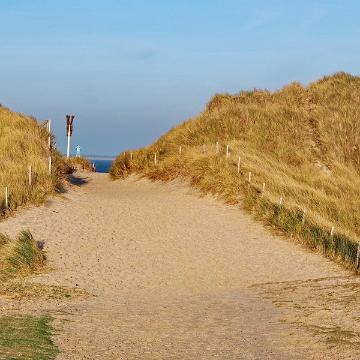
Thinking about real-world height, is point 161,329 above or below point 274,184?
below

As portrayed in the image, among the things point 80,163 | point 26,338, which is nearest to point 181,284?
point 26,338

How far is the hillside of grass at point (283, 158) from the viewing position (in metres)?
24.2

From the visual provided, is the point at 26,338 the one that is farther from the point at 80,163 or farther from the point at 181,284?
the point at 80,163

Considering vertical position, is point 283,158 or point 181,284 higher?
point 283,158

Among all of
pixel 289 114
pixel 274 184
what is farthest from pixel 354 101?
pixel 274 184

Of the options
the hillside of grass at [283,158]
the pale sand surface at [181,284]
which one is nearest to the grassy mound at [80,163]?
the hillside of grass at [283,158]

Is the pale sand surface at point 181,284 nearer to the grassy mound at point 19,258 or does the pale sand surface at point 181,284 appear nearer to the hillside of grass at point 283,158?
the grassy mound at point 19,258

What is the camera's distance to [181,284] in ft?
55.2

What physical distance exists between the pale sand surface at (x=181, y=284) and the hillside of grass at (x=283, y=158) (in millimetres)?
956

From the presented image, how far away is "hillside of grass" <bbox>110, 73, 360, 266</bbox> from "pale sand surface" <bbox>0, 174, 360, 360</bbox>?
956mm

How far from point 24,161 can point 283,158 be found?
45.4 ft

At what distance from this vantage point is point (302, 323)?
12.3m

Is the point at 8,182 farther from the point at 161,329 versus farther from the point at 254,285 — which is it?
the point at 161,329

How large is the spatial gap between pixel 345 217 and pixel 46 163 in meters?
13.0
